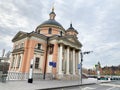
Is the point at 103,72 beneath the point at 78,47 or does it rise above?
beneath

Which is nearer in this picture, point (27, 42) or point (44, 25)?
point (27, 42)

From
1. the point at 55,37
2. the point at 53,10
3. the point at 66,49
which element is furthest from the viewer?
the point at 53,10

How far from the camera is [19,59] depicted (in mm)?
28625

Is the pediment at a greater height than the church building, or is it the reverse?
the pediment

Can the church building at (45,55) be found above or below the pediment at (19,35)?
below

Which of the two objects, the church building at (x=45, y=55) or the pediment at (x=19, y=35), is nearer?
the church building at (x=45, y=55)

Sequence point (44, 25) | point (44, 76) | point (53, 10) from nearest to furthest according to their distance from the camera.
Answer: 1. point (44, 76)
2. point (44, 25)
3. point (53, 10)

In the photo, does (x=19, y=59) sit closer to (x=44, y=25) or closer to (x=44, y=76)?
(x=44, y=76)

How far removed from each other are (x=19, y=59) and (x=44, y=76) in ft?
26.0

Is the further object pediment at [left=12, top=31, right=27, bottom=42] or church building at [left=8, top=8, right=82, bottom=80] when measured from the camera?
pediment at [left=12, top=31, right=27, bottom=42]

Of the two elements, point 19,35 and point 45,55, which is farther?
point 19,35

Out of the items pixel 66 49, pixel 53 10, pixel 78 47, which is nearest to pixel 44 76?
pixel 66 49

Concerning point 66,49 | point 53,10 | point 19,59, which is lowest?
point 19,59

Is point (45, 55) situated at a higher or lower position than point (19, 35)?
lower
